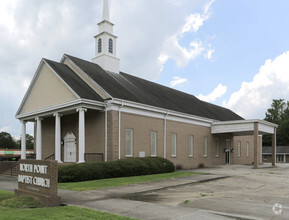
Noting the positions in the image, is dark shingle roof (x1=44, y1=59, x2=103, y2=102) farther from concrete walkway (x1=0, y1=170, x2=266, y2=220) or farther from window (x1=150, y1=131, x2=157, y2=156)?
concrete walkway (x1=0, y1=170, x2=266, y2=220)

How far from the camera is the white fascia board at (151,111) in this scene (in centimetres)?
2121

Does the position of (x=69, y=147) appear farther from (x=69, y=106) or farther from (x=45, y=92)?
(x=45, y=92)

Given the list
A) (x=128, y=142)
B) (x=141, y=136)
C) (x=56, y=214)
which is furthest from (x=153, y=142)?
(x=56, y=214)

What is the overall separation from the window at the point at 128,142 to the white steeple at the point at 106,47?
822cm

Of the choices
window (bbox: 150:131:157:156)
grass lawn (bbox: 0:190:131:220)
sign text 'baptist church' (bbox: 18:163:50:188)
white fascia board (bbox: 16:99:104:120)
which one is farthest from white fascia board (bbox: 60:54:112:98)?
grass lawn (bbox: 0:190:131:220)

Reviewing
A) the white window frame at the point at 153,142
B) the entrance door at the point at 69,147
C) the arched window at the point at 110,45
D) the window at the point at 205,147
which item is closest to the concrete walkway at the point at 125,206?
the entrance door at the point at 69,147

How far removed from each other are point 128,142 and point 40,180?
12.0m

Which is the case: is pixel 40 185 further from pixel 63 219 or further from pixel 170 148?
pixel 170 148

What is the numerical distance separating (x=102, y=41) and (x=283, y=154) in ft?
176

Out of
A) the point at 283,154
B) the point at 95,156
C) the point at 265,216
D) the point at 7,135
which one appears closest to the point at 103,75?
the point at 95,156

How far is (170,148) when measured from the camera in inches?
1053

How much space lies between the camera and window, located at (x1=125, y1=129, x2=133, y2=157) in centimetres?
2205

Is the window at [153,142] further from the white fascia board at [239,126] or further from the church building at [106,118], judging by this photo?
the white fascia board at [239,126]

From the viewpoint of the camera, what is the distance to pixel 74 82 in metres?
22.0
